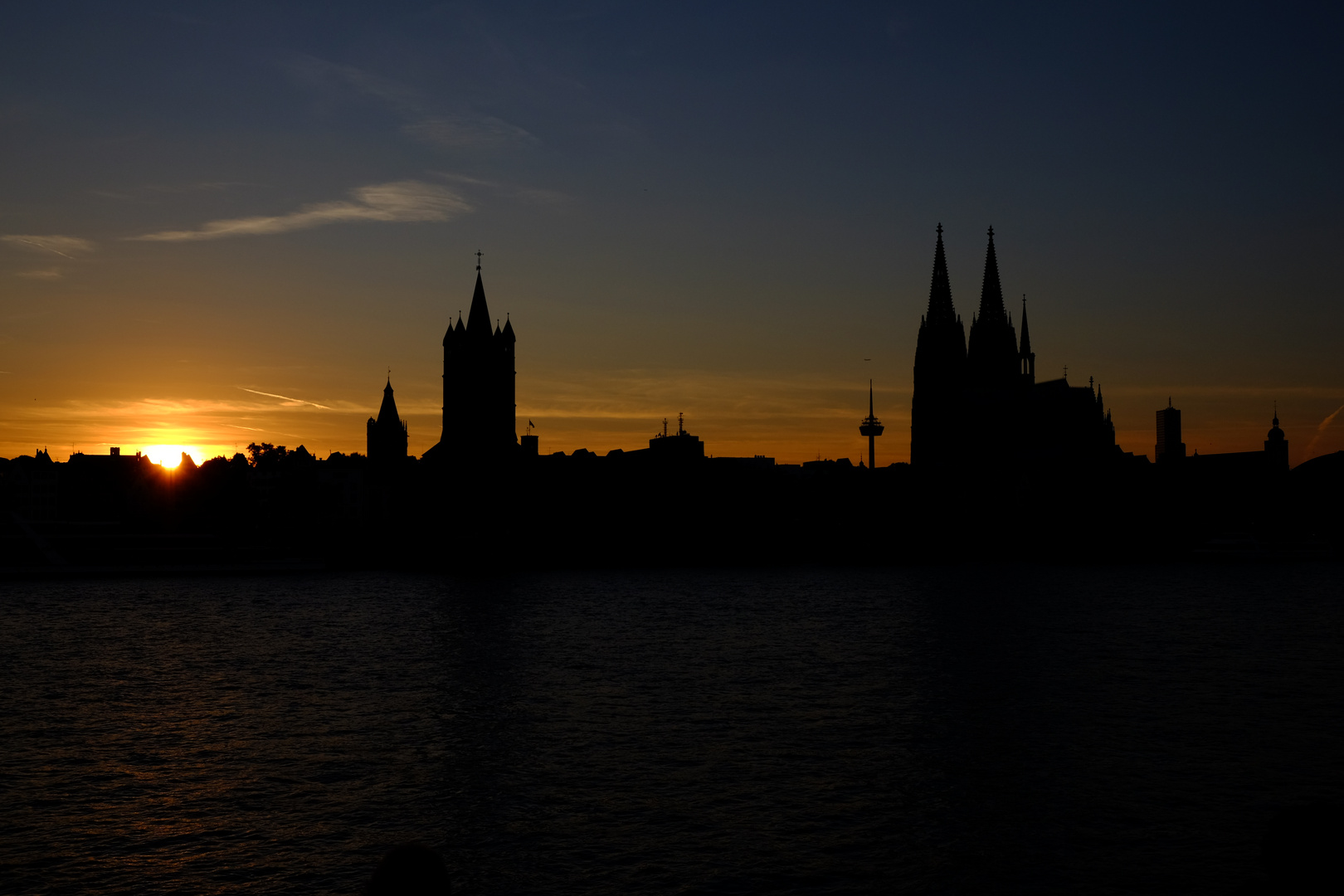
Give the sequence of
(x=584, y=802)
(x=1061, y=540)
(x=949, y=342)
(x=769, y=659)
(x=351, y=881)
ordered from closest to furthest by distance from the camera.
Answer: (x=351, y=881), (x=584, y=802), (x=769, y=659), (x=1061, y=540), (x=949, y=342)

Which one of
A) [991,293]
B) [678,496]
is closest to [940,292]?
[991,293]

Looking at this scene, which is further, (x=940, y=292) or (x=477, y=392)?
(x=940, y=292)

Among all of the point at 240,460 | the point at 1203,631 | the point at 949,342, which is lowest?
the point at 1203,631

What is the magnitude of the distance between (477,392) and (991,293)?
8338 cm

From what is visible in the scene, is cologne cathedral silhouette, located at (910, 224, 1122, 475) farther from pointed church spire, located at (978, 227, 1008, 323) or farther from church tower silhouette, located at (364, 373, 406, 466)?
church tower silhouette, located at (364, 373, 406, 466)

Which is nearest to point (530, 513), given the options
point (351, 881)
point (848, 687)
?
point (848, 687)

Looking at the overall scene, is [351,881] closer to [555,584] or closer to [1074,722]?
[1074,722]

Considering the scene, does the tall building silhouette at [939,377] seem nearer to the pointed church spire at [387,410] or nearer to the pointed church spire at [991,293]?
the pointed church spire at [991,293]

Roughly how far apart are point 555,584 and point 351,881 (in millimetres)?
85072

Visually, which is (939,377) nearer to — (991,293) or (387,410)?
(991,293)

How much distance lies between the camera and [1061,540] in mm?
166500

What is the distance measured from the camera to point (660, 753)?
31.1m

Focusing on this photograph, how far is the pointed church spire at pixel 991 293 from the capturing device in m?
188

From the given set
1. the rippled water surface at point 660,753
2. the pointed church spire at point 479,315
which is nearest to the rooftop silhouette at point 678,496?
the pointed church spire at point 479,315
